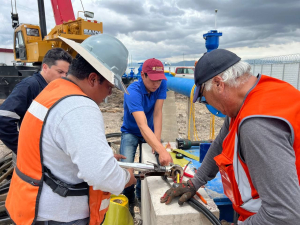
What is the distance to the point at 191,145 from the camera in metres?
3.08

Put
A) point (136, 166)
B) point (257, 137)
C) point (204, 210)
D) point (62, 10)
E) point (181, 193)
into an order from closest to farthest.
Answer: point (257, 137), point (204, 210), point (181, 193), point (136, 166), point (62, 10)

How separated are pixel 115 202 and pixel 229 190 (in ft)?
5.04

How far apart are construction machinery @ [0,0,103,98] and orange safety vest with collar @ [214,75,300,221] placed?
871cm

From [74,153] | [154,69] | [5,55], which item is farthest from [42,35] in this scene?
[5,55]

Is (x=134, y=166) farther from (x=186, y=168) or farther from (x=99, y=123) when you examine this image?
(x=99, y=123)

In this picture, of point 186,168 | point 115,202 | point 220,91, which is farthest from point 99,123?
point 115,202

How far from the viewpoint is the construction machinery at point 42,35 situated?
910 centimetres

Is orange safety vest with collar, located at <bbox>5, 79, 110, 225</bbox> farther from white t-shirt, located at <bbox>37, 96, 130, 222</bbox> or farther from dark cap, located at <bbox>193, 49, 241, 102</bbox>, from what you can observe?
dark cap, located at <bbox>193, 49, 241, 102</bbox>

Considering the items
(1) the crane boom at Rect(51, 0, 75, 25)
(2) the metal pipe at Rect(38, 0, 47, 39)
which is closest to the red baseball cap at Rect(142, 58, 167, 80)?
(1) the crane boom at Rect(51, 0, 75, 25)

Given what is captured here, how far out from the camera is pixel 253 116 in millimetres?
1059

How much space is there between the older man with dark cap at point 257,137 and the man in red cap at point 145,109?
1.12m

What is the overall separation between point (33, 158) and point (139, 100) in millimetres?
1651

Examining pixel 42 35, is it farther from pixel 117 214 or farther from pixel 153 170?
pixel 153 170

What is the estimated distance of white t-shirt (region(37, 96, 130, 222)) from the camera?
3.64ft
